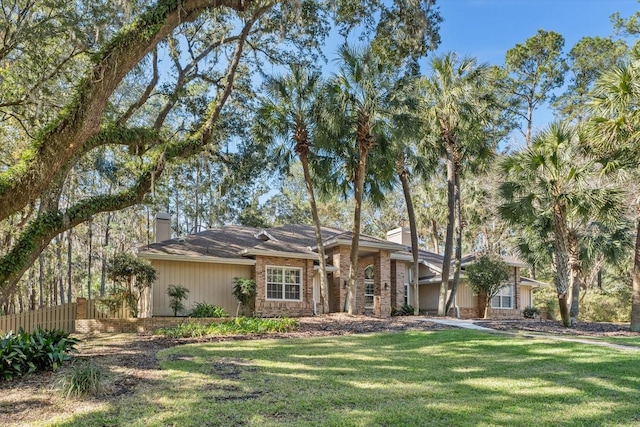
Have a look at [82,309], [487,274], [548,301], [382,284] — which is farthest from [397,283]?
[82,309]

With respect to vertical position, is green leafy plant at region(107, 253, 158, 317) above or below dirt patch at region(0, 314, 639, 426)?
above

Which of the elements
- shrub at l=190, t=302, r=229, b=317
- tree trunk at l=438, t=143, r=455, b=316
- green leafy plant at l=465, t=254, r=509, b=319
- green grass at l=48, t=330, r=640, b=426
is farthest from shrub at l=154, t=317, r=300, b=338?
green leafy plant at l=465, t=254, r=509, b=319

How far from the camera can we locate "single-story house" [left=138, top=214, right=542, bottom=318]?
18.4 metres

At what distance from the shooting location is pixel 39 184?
773cm

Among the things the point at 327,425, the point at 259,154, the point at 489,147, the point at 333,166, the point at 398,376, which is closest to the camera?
the point at 327,425

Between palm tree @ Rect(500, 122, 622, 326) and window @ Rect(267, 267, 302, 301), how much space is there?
8.51m

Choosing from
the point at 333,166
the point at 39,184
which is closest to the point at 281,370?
the point at 39,184

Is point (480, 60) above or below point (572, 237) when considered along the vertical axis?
above

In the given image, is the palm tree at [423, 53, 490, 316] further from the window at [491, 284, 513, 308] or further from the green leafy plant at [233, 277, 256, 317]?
the green leafy plant at [233, 277, 256, 317]

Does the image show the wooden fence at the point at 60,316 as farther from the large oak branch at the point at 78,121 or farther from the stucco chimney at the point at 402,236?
the stucco chimney at the point at 402,236

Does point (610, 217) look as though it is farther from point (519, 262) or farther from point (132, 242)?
point (132, 242)

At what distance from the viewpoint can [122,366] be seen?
319 inches

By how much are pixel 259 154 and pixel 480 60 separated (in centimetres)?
999

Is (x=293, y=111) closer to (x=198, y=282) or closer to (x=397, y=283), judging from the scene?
(x=198, y=282)
